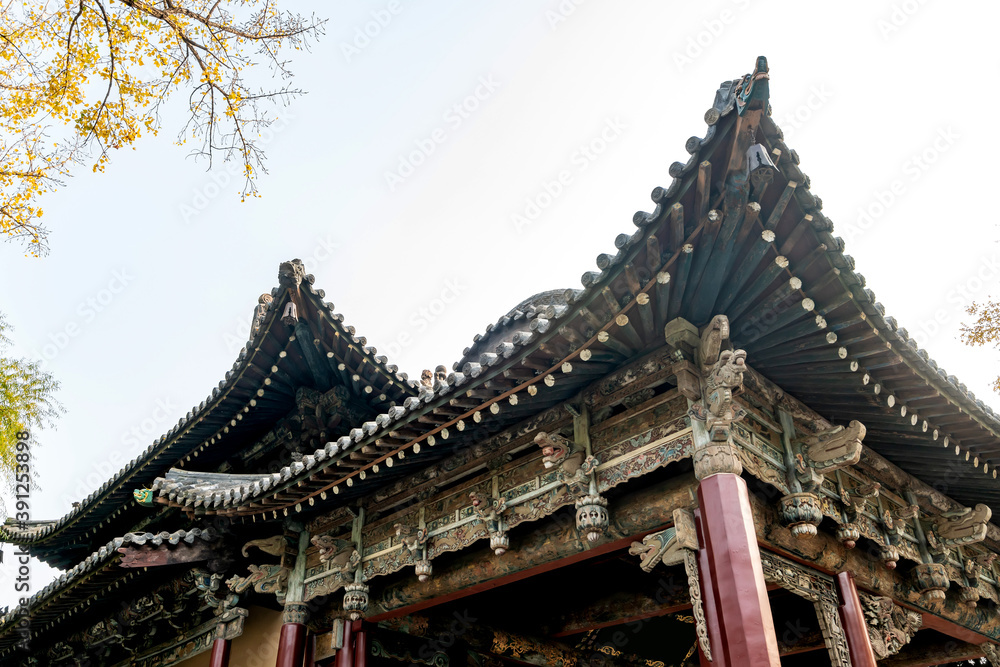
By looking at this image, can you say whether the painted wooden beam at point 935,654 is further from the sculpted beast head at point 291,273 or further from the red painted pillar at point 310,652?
the sculpted beast head at point 291,273

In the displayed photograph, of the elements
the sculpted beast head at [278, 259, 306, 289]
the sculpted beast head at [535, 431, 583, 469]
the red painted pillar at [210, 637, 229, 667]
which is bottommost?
the red painted pillar at [210, 637, 229, 667]

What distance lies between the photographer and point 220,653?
8844 mm

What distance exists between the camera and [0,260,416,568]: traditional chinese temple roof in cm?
983

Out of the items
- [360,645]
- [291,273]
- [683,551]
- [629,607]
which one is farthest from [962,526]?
[291,273]

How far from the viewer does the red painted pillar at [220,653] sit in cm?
883

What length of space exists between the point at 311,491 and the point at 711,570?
415 centimetres

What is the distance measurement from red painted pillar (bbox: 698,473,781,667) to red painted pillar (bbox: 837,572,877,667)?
5.94 ft

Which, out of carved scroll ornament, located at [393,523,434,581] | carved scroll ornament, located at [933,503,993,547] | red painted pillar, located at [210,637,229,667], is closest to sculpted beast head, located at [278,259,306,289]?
carved scroll ornament, located at [393,523,434,581]

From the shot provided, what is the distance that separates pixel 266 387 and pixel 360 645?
4.24 m

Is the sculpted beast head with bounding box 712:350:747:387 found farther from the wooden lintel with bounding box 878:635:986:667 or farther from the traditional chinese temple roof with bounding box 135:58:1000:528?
the wooden lintel with bounding box 878:635:986:667

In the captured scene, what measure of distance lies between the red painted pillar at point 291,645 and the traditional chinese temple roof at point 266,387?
3147 mm

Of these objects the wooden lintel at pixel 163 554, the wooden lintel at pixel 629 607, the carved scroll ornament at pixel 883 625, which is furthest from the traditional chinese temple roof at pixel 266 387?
the carved scroll ornament at pixel 883 625

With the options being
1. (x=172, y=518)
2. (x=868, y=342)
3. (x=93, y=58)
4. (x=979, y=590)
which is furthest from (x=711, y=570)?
(x=172, y=518)

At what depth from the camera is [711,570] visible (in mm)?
5129
